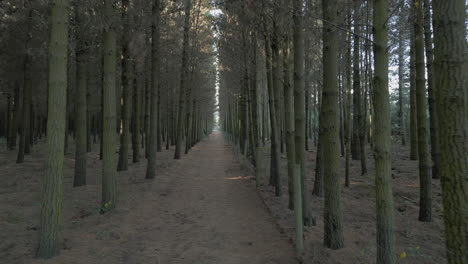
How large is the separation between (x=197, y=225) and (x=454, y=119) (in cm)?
529

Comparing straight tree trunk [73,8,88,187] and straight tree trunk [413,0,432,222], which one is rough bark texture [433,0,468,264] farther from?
straight tree trunk [73,8,88,187]

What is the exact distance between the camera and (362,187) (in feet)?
35.6

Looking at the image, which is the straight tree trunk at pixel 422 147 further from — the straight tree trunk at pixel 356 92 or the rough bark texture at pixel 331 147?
the rough bark texture at pixel 331 147

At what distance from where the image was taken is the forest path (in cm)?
497

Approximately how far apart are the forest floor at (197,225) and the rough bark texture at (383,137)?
0.83m

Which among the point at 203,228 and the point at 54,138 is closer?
the point at 54,138

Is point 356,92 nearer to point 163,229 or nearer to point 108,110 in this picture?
point 108,110

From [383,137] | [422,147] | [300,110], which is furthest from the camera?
[422,147]

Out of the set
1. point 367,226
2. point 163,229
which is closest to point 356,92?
point 367,226

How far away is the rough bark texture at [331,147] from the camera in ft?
15.9

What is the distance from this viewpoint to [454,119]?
2.49m

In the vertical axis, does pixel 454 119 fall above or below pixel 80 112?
below

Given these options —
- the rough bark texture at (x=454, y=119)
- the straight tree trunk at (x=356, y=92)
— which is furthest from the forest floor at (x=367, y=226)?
the straight tree trunk at (x=356, y=92)

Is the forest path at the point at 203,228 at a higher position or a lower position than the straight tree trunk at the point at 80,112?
lower
